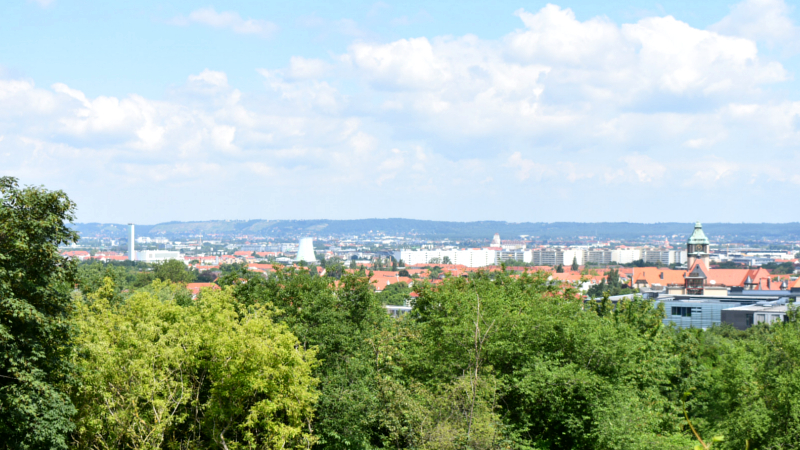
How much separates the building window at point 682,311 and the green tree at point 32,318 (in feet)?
255

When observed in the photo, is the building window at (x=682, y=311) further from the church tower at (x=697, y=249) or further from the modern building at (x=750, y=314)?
the church tower at (x=697, y=249)

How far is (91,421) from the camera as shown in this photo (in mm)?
18062

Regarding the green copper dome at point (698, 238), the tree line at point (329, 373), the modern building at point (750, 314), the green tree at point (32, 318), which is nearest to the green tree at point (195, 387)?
the tree line at point (329, 373)

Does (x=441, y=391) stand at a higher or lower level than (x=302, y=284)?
lower

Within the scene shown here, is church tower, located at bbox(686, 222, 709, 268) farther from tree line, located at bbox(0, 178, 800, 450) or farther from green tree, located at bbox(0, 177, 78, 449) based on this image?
green tree, located at bbox(0, 177, 78, 449)

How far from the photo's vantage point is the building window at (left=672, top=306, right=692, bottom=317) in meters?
83.5

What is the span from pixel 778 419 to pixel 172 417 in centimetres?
1772

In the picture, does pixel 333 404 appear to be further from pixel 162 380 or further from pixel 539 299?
pixel 539 299

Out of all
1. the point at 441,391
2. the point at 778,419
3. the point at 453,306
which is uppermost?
the point at 453,306

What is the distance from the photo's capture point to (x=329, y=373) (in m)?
23.9

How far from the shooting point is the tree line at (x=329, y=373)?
16172mm

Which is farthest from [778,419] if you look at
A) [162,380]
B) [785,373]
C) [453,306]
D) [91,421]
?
[91,421]

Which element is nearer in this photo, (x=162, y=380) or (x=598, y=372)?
(x=162, y=380)

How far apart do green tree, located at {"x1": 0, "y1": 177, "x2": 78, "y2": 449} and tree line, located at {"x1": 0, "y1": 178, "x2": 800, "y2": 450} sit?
0.04 metres
